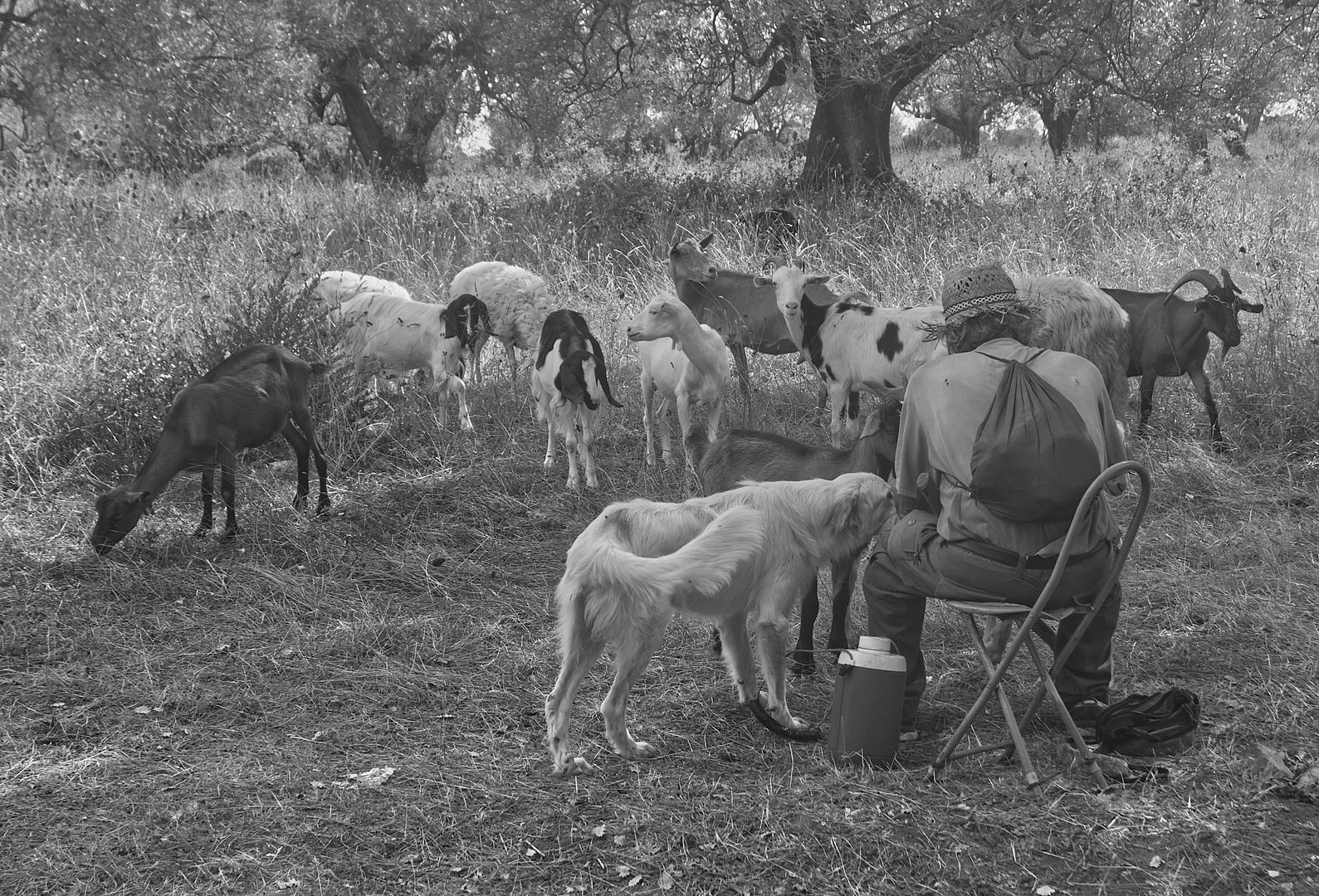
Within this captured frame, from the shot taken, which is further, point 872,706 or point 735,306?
point 735,306

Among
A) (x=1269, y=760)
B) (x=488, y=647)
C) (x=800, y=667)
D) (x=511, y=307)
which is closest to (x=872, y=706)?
(x=800, y=667)

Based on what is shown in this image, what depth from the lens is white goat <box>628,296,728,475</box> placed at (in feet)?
26.5

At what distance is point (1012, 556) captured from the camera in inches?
148

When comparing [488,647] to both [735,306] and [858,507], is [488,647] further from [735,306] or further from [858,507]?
[735,306]

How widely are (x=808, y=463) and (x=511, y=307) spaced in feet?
17.8

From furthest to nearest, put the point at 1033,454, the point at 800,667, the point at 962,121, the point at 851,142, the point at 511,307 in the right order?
the point at 962,121
the point at 851,142
the point at 511,307
the point at 800,667
the point at 1033,454

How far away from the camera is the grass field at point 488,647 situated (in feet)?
11.5

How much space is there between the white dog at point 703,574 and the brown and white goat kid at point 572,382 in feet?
11.4

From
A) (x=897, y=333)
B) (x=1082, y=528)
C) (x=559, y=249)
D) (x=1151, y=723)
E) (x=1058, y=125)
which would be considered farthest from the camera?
(x=1058, y=125)

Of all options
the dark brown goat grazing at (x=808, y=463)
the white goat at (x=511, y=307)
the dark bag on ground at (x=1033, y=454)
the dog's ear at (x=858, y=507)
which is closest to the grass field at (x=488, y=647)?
the dark brown goat grazing at (x=808, y=463)

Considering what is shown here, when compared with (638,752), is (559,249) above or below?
above

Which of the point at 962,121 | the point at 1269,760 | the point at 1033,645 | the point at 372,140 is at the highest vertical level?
the point at 962,121

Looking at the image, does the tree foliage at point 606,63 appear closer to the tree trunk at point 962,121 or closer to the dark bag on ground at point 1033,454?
the tree trunk at point 962,121

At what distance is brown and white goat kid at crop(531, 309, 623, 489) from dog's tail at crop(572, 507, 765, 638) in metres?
3.92
